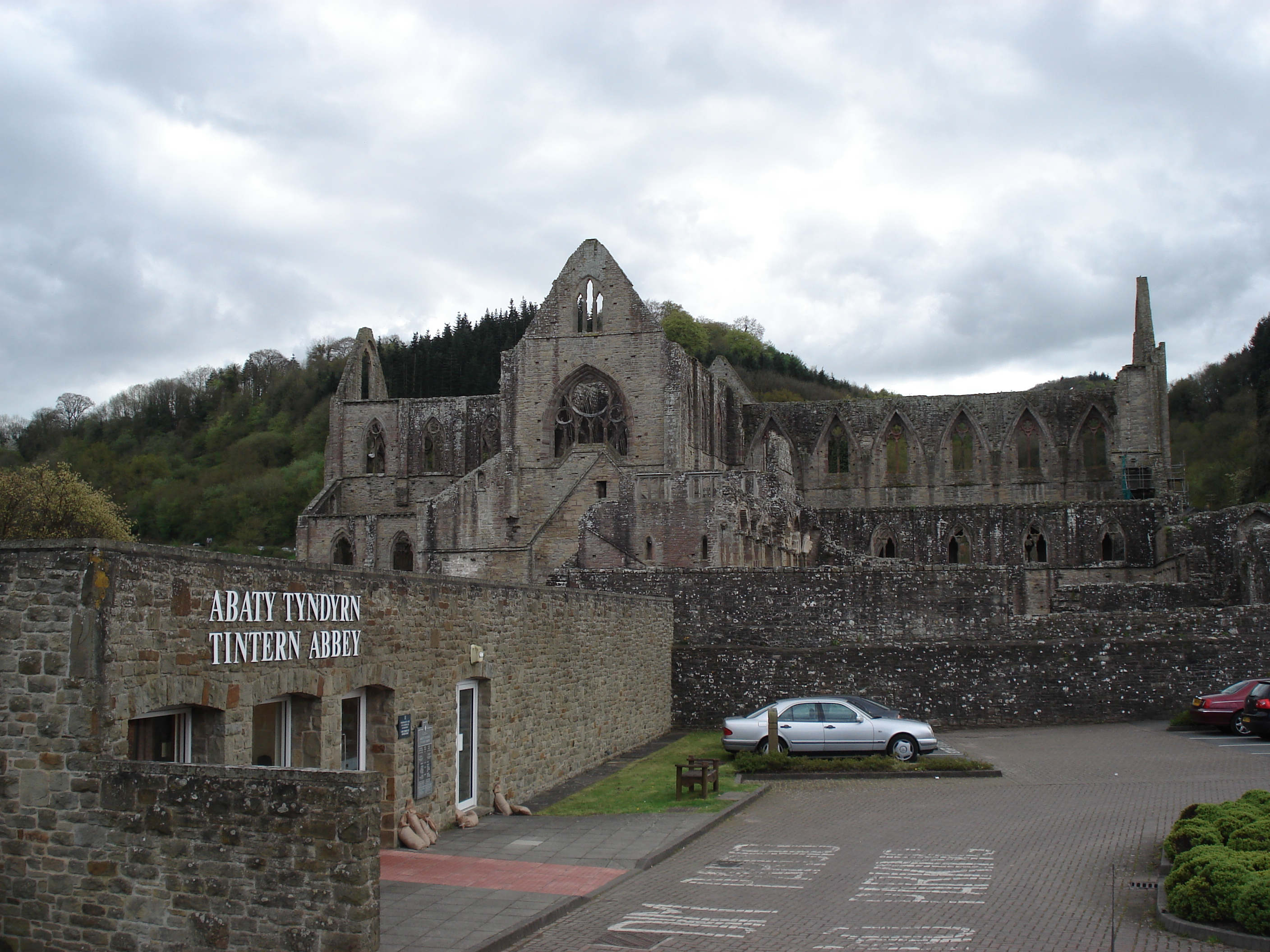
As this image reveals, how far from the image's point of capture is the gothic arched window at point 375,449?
5800 cm

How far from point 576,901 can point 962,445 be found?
47303 mm

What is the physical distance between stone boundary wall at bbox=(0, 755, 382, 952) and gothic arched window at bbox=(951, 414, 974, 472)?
163 ft

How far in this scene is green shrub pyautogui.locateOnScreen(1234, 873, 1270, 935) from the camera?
9.00 metres

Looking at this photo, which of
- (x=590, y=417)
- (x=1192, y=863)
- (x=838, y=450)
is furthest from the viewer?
(x=838, y=450)

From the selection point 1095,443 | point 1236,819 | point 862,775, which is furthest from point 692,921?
point 1095,443

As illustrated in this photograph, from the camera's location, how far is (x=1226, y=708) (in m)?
21.8

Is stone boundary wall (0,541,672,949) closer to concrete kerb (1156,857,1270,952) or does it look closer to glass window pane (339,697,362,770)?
glass window pane (339,697,362,770)

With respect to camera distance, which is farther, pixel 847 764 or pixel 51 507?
pixel 51 507

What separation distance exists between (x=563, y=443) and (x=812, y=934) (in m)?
36.2

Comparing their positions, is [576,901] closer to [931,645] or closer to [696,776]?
[696,776]

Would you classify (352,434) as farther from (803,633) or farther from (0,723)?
(0,723)

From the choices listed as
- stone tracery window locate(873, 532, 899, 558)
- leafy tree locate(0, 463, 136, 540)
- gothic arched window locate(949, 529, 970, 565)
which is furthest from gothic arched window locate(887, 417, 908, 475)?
leafy tree locate(0, 463, 136, 540)

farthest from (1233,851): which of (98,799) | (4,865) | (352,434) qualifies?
(352,434)

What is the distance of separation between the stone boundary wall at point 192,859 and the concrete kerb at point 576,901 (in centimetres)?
168
